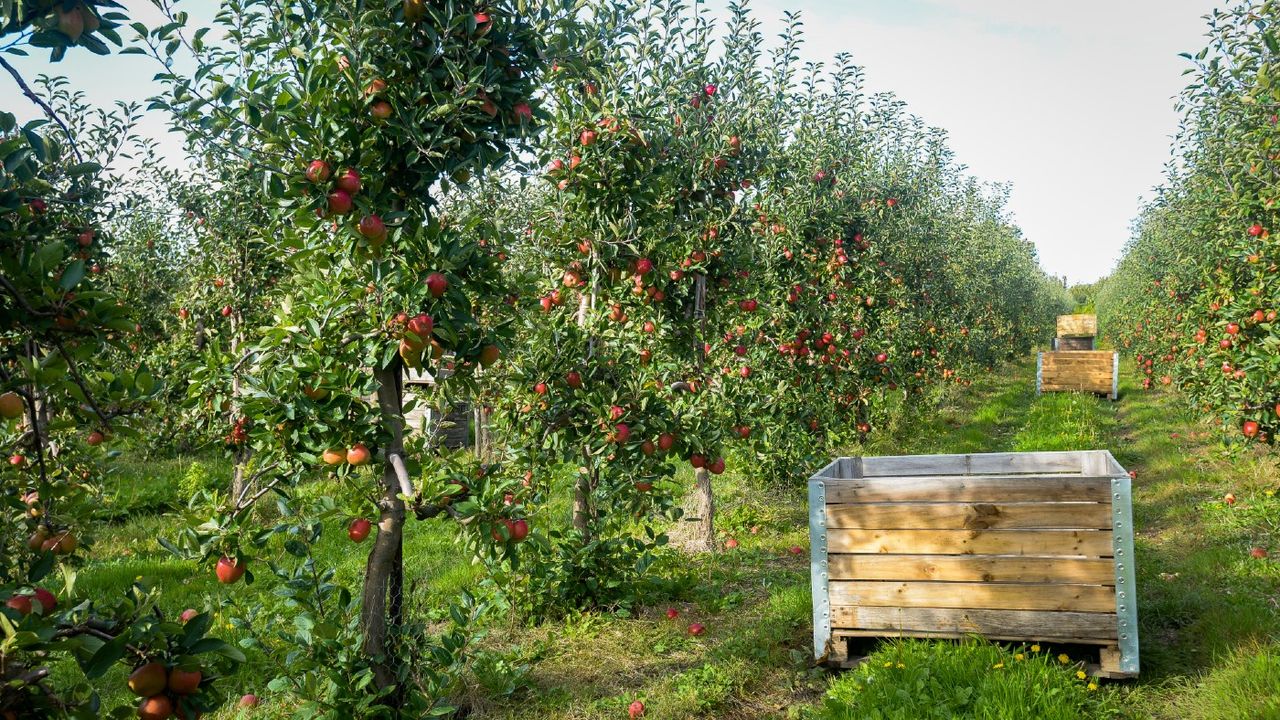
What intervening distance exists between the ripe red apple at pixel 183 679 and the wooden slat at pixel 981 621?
11.5ft

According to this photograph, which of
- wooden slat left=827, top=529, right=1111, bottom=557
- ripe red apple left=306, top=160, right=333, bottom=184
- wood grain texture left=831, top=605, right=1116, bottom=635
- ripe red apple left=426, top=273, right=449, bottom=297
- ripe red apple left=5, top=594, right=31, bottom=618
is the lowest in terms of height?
wood grain texture left=831, top=605, right=1116, bottom=635

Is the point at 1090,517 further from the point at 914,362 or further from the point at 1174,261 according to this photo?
the point at 1174,261

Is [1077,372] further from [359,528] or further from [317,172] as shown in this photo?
[317,172]

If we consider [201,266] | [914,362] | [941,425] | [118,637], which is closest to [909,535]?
[118,637]

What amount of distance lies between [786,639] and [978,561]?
1.36 m

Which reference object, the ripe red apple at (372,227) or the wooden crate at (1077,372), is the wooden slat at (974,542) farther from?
the wooden crate at (1077,372)

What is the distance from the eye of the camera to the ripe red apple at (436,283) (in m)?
3.38

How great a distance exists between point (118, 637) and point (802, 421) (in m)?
7.32

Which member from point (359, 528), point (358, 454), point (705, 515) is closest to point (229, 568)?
point (359, 528)

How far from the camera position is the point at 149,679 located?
188 cm

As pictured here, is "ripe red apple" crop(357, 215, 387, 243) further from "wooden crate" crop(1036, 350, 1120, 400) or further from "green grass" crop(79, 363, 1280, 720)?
"wooden crate" crop(1036, 350, 1120, 400)

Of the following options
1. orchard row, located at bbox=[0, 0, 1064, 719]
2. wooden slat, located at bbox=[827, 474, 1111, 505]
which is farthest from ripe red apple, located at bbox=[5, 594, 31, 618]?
wooden slat, located at bbox=[827, 474, 1111, 505]

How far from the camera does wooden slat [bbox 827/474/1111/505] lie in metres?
4.21

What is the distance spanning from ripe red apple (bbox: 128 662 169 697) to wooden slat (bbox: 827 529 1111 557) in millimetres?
3503
